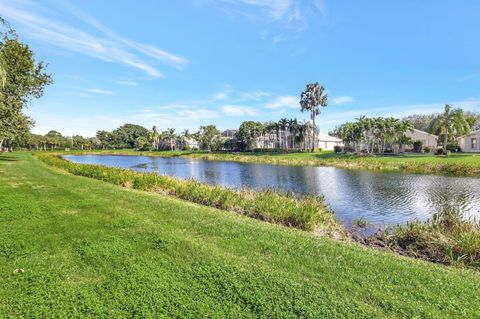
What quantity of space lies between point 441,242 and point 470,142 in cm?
Answer: 6841

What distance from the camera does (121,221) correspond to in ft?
30.3

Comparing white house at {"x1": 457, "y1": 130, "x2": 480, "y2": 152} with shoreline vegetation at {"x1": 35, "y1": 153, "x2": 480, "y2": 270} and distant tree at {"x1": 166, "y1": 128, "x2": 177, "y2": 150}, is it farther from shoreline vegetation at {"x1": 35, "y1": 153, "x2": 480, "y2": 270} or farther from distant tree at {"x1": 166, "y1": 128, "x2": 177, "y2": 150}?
distant tree at {"x1": 166, "y1": 128, "x2": 177, "y2": 150}

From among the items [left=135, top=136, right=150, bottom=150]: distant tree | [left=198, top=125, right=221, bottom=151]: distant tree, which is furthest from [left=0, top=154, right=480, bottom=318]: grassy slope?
[left=135, top=136, right=150, bottom=150]: distant tree

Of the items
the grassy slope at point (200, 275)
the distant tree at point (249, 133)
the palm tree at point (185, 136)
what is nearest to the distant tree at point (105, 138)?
the palm tree at point (185, 136)

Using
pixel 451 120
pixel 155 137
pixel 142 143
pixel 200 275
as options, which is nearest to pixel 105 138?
pixel 142 143

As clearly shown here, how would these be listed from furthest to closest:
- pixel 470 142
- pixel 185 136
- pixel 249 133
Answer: pixel 185 136
pixel 249 133
pixel 470 142

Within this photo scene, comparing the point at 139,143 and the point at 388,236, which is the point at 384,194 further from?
the point at 139,143

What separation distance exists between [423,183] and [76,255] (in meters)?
31.9

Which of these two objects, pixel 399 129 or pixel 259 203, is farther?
pixel 399 129

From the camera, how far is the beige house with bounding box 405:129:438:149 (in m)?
69.9

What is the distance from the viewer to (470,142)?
62531 millimetres

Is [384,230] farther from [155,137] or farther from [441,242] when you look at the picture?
[155,137]

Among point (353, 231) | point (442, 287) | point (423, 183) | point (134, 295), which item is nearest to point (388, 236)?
point (353, 231)

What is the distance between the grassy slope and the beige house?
7416 cm
